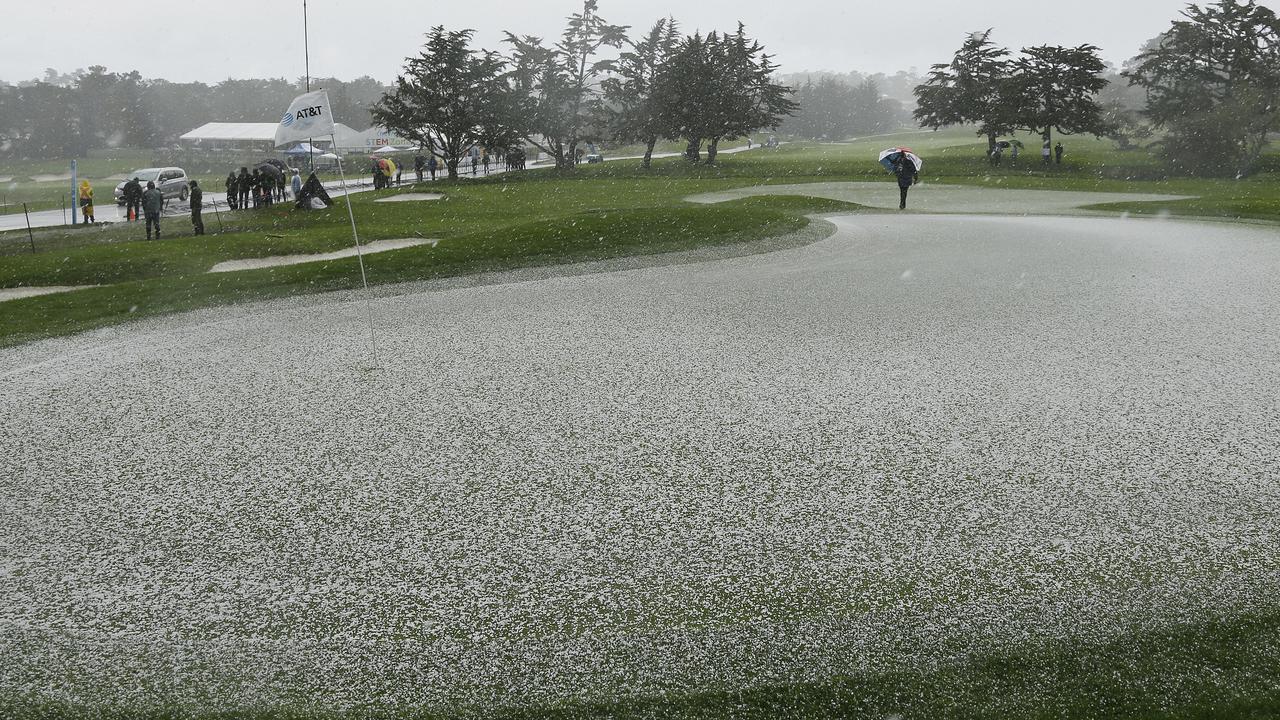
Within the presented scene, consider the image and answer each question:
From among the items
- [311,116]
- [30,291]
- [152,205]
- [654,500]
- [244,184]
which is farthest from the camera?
[244,184]

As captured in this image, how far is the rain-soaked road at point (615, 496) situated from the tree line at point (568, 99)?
4550 centimetres

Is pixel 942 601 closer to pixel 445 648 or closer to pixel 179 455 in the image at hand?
pixel 445 648

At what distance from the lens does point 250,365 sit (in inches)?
441

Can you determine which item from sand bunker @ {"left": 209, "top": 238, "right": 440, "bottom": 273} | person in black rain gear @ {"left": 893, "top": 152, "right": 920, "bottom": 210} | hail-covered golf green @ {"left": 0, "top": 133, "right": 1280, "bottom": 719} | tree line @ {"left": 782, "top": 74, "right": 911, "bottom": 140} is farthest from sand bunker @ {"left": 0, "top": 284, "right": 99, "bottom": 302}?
tree line @ {"left": 782, "top": 74, "right": 911, "bottom": 140}

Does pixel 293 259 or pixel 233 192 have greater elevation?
pixel 233 192

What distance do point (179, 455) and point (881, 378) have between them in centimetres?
736

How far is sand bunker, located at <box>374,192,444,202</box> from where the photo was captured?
4069 cm

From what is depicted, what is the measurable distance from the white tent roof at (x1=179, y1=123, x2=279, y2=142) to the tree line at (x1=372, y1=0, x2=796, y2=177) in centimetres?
3441

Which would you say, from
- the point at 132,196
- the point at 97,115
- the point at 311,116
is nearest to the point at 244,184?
the point at 132,196

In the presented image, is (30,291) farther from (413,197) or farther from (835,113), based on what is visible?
(835,113)

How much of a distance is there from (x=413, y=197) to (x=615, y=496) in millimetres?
37840

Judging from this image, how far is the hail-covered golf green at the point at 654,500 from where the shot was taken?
199 inches

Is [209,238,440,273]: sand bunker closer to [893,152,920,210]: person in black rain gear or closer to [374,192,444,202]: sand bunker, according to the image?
[893,152,920,210]: person in black rain gear

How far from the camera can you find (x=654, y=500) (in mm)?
7113
